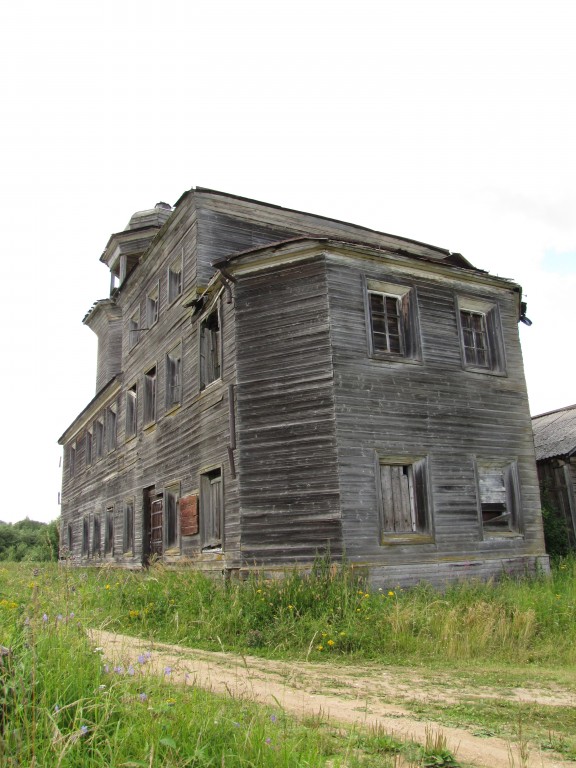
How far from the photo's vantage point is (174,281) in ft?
63.3

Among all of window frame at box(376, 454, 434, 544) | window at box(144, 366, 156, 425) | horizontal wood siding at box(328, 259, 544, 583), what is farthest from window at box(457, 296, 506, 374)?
window at box(144, 366, 156, 425)

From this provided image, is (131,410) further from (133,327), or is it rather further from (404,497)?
(404,497)

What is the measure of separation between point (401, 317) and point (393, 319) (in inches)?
9.2

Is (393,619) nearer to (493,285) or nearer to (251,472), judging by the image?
(251,472)

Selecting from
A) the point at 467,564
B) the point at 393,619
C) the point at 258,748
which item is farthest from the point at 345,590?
→ the point at 258,748

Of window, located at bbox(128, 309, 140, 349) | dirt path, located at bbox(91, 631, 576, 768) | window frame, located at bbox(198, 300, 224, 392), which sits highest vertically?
window, located at bbox(128, 309, 140, 349)

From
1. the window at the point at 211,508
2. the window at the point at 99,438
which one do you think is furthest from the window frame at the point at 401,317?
the window at the point at 99,438

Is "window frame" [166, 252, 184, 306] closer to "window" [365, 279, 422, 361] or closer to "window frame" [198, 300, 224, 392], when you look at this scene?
"window frame" [198, 300, 224, 392]

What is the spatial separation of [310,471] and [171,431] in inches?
250

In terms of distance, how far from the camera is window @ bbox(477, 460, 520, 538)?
14633 mm

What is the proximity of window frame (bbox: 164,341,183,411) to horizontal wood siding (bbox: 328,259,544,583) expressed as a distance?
6.06 metres

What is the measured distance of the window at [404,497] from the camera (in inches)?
523

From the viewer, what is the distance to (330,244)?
46.1ft

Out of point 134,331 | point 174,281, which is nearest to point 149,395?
point 134,331
